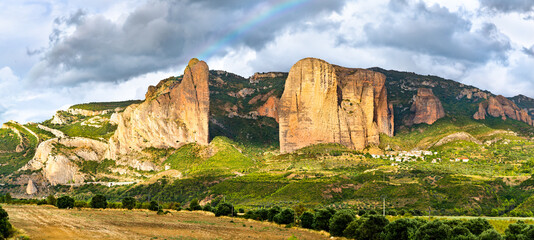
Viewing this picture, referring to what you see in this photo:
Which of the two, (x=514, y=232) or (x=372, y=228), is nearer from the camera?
(x=514, y=232)

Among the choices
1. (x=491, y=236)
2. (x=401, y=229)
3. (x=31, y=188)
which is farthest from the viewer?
(x=31, y=188)

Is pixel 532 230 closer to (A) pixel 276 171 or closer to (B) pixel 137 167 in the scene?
(A) pixel 276 171

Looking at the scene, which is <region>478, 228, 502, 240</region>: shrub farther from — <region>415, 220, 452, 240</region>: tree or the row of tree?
<region>415, 220, 452, 240</region>: tree

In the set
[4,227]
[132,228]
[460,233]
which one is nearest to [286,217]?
[132,228]

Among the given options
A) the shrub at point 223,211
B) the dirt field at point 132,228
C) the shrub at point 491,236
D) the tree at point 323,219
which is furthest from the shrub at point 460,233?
the shrub at point 223,211

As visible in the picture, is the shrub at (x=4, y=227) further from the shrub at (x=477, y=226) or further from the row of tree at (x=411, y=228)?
the shrub at (x=477, y=226)

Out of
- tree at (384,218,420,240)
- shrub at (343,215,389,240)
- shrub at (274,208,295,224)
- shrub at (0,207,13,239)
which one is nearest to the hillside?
shrub at (274,208,295,224)

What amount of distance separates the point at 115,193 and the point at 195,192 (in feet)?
110

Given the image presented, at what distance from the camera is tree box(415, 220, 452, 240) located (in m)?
53.4

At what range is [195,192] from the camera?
158m

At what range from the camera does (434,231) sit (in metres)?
53.9

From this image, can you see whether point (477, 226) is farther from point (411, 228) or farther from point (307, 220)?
point (307, 220)

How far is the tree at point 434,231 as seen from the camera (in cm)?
5338

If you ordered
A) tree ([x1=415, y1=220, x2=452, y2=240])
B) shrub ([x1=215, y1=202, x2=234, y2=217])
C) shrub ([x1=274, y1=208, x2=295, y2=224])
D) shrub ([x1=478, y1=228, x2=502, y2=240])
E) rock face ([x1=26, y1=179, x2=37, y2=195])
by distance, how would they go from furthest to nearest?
1. rock face ([x1=26, y1=179, x2=37, y2=195])
2. shrub ([x1=215, y1=202, x2=234, y2=217])
3. shrub ([x1=274, y1=208, x2=295, y2=224])
4. tree ([x1=415, y1=220, x2=452, y2=240])
5. shrub ([x1=478, y1=228, x2=502, y2=240])
